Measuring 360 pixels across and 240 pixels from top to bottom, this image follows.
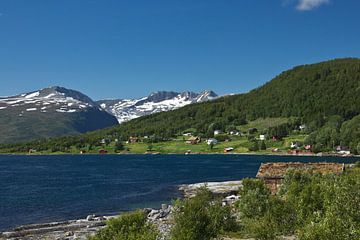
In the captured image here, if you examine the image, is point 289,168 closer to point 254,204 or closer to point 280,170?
point 280,170

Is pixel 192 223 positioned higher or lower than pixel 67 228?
higher

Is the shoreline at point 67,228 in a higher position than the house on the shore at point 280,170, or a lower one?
lower

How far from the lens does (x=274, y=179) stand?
66.8m

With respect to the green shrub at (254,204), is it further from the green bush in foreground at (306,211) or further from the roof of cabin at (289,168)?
the roof of cabin at (289,168)

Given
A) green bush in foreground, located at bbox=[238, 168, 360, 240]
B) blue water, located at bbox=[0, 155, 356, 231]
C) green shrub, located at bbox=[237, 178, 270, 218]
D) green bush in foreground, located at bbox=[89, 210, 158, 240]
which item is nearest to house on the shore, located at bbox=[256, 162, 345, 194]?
green bush in foreground, located at bbox=[238, 168, 360, 240]

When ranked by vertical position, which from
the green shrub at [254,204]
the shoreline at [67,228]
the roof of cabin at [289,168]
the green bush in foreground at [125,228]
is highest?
the roof of cabin at [289,168]

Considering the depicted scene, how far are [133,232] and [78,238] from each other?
20355 millimetres

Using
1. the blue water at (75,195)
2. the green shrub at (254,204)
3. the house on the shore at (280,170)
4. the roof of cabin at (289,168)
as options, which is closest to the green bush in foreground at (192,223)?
the green shrub at (254,204)

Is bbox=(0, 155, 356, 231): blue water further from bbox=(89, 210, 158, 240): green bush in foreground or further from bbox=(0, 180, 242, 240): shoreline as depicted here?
bbox=(89, 210, 158, 240): green bush in foreground

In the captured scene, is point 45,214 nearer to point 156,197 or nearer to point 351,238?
point 156,197

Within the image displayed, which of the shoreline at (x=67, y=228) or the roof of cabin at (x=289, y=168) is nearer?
the shoreline at (x=67, y=228)

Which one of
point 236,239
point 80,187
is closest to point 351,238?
point 236,239

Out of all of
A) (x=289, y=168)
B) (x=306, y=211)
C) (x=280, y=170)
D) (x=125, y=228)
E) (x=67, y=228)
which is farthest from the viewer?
(x=280, y=170)

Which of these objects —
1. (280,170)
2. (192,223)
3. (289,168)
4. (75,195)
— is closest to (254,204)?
(192,223)
